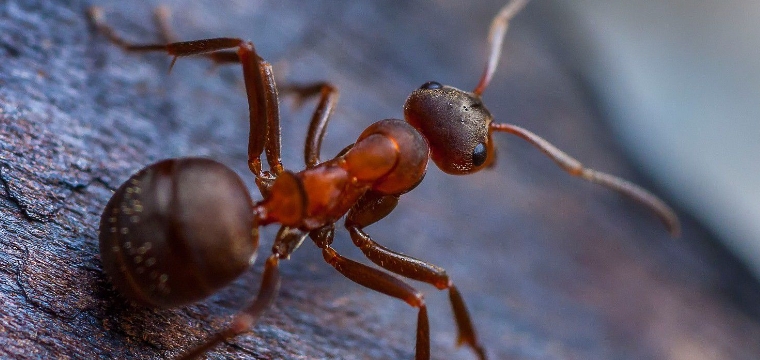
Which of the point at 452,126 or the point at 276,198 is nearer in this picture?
the point at 276,198

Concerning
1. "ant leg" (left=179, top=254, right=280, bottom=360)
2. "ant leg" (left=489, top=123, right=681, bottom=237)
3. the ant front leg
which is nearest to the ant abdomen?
"ant leg" (left=179, top=254, right=280, bottom=360)

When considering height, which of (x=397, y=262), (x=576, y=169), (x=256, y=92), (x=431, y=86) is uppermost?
(x=576, y=169)

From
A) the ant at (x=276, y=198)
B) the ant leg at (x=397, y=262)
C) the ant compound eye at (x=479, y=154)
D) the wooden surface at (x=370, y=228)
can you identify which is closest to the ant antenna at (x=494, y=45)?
the ant at (x=276, y=198)

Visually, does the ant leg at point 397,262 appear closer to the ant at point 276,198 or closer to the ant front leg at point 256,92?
the ant at point 276,198

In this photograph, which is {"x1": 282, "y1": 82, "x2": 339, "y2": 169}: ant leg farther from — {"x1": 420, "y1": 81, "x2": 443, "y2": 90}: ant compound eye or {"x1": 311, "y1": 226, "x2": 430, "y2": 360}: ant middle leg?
{"x1": 311, "y1": 226, "x2": 430, "y2": 360}: ant middle leg

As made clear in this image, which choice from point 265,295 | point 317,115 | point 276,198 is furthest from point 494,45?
point 265,295

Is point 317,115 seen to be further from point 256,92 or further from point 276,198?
point 276,198
